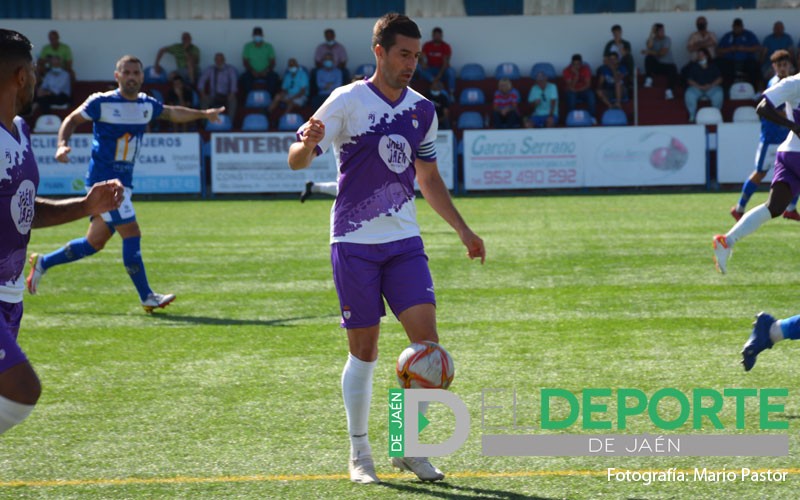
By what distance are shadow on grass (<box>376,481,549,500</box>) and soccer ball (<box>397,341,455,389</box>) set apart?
457mm

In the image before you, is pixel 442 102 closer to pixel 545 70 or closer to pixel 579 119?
pixel 579 119

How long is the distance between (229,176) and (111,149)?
45.9 ft

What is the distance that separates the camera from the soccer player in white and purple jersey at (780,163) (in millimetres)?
8469

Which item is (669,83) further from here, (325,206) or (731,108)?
(325,206)

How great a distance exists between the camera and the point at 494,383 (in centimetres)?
679

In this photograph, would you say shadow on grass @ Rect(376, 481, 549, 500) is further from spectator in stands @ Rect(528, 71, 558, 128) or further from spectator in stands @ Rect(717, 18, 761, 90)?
spectator in stands @ Rect(717, 18, 761, 90)

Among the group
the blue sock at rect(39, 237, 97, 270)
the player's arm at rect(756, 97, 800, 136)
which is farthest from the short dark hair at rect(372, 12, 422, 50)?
the blue sock at rect(39, 237, 97, 270)

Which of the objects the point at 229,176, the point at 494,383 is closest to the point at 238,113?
the point at 229,176

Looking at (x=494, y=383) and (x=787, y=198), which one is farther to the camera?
(x=787, y=198)

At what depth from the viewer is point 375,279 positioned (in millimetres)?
5020

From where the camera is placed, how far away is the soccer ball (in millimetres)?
4723

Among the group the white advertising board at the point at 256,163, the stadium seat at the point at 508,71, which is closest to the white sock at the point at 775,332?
the white advertising board at the point at 256,163

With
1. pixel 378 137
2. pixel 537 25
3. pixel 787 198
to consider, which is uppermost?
pixel 537 25

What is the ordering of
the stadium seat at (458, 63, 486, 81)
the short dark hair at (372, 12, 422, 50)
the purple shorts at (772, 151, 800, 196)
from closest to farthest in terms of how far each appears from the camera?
the short dark hair at (372, 12, 422, 50) < the purple shorts at (772, 151, 800, 196) < the stadium seat at (458, 63, 486, 81)
